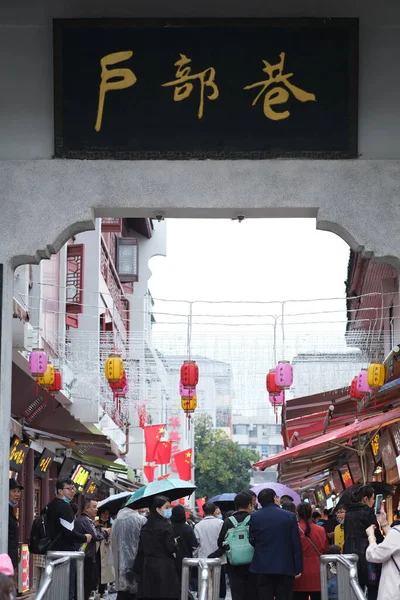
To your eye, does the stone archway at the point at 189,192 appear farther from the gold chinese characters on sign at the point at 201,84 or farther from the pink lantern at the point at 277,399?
the pink lantern at the point at 277,399

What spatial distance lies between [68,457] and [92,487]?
5.29m

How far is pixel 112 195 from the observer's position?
35.1ft

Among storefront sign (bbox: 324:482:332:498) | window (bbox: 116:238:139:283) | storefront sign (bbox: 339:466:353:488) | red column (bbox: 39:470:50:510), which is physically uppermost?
window (bbox: 116:238:139:283)

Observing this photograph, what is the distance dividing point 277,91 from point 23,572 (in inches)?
502

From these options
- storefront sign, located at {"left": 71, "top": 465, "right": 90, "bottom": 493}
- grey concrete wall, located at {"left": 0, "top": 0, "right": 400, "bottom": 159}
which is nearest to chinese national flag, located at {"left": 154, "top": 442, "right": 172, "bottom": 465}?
storefront sign, located at {"left": 71, "top": 465, "right": 90, "bottom": 493}

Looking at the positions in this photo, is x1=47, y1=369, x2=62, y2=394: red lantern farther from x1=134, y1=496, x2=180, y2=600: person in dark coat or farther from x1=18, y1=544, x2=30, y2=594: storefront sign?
x1=134, y1=496, x2=180, y2=600: person in dark coat

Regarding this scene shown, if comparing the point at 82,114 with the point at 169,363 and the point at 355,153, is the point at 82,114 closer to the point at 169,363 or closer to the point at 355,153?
the point at 355,153

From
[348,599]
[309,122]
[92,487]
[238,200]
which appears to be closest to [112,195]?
[238,200]

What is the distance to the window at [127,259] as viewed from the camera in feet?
155

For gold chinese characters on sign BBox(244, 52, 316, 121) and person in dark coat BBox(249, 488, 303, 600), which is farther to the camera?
person in dark coat BBox(249, 488, 303, 600)

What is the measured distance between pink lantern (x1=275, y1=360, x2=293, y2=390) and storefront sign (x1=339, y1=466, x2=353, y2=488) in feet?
22.7

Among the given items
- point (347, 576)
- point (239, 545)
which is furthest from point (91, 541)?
point (347, 576)

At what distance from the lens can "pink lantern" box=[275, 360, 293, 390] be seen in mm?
20844

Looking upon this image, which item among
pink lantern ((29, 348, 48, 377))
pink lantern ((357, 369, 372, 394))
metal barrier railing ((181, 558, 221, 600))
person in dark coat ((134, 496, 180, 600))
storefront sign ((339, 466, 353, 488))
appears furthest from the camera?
storefront sign ((339, 466, 353, 488))
